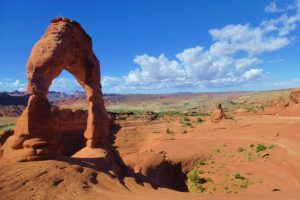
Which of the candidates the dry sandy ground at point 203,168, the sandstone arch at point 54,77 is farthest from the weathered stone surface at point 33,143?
the dry sandy ground at point 203,168

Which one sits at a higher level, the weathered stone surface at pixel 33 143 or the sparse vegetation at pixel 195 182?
the weathered stone surface at pixel 33 143

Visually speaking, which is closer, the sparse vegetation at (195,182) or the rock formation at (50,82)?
the rock formation at (50,82)

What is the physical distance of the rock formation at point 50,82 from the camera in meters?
10.6

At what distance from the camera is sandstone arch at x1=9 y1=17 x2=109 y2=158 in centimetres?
1067

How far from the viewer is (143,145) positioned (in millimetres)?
29281

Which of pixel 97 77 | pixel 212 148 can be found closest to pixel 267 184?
pixel 212 148

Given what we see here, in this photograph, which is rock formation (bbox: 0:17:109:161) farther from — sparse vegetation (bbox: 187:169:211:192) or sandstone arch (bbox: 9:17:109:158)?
sparse vegetation (bbox: 187:169:211:192)

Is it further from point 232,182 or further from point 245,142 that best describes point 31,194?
point 245,142

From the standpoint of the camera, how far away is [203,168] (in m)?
19.9

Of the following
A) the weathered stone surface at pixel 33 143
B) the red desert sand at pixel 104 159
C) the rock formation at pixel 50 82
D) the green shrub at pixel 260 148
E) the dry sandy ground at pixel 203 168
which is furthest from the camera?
the green shrub at pixel 260 148

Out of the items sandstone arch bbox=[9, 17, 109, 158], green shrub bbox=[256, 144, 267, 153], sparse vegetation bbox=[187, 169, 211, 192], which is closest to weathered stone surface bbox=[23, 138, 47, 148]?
sandstone arch bbox=[9, 17, 109, 158]

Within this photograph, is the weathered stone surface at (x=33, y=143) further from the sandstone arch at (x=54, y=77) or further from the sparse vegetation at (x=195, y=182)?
the sparse vegetation at (x=195, y=182)

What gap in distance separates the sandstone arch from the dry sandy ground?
138 cm

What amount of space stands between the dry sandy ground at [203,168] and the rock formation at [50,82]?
43.3 inches
